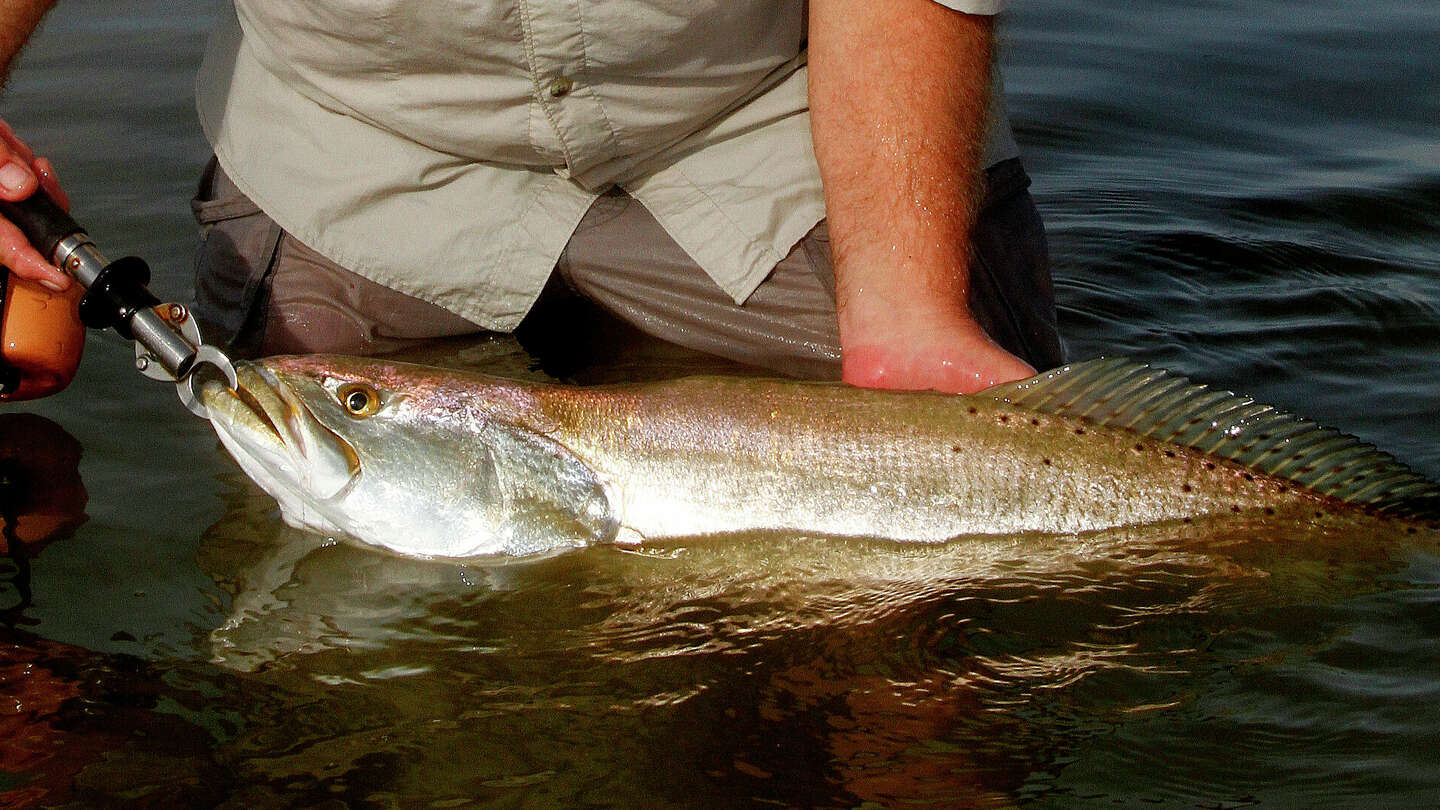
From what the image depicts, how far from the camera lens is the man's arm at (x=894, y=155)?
11.0 feet

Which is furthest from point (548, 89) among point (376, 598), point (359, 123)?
point (376, 598)

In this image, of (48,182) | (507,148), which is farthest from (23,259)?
(507,148)

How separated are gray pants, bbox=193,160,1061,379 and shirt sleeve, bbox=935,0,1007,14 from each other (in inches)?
20.5

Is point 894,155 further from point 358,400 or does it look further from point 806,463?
point 358,400

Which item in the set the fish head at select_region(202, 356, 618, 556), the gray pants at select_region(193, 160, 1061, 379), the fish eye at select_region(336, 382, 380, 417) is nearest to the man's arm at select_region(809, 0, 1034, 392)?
the gray pants at select_region(193, 160, 1061, 379)

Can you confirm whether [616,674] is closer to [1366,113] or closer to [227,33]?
[227,33]

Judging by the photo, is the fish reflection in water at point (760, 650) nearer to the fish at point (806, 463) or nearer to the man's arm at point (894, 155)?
the fish at point (806, 463)

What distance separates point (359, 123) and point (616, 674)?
5.56 ft

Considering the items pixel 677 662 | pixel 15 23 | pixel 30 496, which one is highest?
pixel 15 23

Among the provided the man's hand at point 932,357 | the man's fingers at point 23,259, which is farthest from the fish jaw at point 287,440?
the man's hand at point 932,357

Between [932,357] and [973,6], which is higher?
[973,6]

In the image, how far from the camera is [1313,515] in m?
3.05

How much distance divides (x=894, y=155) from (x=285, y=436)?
5.05 feet

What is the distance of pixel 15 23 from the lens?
3.72 metres
